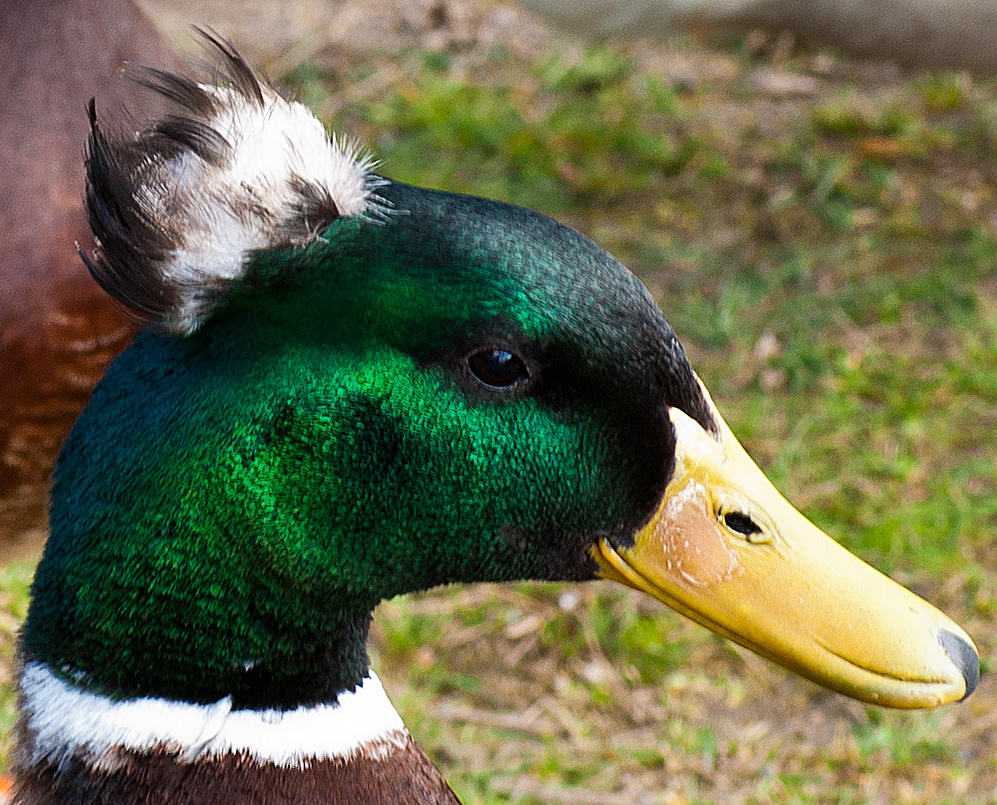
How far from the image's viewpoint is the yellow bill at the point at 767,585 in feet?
4.27

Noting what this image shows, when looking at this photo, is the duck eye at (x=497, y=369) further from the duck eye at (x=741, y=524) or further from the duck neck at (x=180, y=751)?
the duck neck at (x=180, y=751)

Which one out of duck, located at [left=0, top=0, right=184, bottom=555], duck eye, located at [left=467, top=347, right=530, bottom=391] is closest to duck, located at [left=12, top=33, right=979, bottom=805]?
duck eye, located at [left=467, top=347, right=530, bottom=391]

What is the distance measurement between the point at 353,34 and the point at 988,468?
295 centimetres

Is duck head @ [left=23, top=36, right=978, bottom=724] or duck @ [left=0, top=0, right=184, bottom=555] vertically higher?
duck head @ [left=23, top=36, right=978, bottom=724]

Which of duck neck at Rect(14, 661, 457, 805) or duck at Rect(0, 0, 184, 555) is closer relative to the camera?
duck neck at Rect(14, 661, 457, 805)

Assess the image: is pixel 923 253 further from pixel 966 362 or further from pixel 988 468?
pixel 988 468

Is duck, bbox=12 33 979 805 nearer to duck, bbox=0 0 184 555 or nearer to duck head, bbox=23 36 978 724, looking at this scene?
duck head, bbox=23 36 978 724

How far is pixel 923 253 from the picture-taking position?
4.11m

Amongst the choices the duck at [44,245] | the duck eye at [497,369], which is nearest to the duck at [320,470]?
the duck eye at [497,369]

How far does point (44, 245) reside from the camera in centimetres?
200

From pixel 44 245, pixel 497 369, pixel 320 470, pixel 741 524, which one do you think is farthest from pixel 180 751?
pixel 44 245

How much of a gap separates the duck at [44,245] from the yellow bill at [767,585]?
0.93 meters

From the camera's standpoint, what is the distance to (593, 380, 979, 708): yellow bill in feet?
4.27

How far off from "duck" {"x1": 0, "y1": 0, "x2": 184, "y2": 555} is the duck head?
0.70 metres
